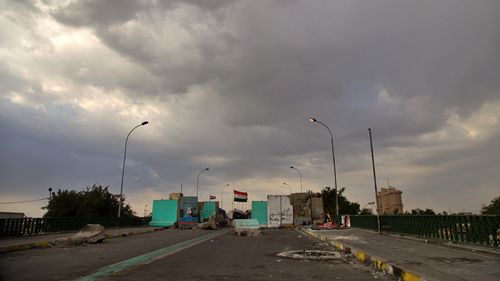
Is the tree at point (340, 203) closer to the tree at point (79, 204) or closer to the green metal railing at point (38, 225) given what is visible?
the tree at point (79, 204)

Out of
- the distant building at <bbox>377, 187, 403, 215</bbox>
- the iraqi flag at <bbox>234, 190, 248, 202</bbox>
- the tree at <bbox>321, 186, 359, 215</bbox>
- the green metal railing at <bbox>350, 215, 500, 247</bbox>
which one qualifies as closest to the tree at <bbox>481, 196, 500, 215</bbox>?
the green metal railing at <bbox>350, 215, 500, 247</bbox>

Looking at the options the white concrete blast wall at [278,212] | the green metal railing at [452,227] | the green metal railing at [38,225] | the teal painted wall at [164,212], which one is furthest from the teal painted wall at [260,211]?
the green metal railing at [452,227]

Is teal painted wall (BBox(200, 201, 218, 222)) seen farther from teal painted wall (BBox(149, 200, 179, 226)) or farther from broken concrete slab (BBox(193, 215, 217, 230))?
broken concrete slab (BBox(193, 215, 217, 230))

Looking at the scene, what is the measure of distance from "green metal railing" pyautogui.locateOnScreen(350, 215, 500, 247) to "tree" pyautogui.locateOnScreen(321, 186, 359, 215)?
2466 inches

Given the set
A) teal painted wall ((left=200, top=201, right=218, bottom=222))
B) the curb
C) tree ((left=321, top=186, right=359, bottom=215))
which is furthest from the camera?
tree ((left=321, top=186, right=359, bottom=215))

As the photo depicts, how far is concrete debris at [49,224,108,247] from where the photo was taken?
17375 millimetres

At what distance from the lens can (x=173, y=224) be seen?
52719mm

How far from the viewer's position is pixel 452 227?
15828mm

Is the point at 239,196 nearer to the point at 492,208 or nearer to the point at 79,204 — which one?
the point at 79,204

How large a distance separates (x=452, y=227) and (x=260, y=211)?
131 feet

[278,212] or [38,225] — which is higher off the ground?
[278,212]

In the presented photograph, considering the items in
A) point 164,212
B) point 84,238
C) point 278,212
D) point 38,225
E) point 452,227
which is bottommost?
point 84,238

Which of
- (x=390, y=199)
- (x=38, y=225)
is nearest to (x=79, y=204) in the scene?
(x=38, y=225)

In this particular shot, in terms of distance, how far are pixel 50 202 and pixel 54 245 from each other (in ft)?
147
